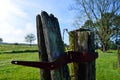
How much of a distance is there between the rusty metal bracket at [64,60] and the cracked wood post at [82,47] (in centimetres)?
8

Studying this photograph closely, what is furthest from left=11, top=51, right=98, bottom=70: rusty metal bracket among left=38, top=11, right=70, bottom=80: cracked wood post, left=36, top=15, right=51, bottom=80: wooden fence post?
left=36, top=15, right=51, bottom=80: wooden fence post

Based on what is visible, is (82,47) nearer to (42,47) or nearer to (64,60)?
(64,60)

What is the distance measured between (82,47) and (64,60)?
0.35 m

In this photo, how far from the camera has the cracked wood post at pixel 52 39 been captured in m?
3.57

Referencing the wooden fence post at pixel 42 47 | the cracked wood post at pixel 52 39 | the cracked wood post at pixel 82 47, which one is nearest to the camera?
the cracked wood post at pixel 52 39

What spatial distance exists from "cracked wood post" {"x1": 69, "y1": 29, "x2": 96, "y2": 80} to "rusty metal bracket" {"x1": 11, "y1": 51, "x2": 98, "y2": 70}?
3.1 inches

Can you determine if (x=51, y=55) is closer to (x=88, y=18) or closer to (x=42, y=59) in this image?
(x=42, y=59)

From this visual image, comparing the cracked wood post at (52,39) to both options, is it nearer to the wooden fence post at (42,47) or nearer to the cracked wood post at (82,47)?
the wooden fence post at (42,47)

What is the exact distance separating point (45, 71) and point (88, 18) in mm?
54720

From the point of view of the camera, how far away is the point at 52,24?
3.65 metres

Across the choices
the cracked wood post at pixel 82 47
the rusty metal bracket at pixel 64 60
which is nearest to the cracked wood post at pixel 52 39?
the rusty metal bracket at pixel 64 60

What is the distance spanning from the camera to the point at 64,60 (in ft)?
12.3

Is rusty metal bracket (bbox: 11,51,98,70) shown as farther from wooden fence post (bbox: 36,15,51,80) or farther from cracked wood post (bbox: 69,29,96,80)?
wooden fence post (bbox: 36,15,51,80)

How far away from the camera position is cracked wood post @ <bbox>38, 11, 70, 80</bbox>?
3.57 metres
